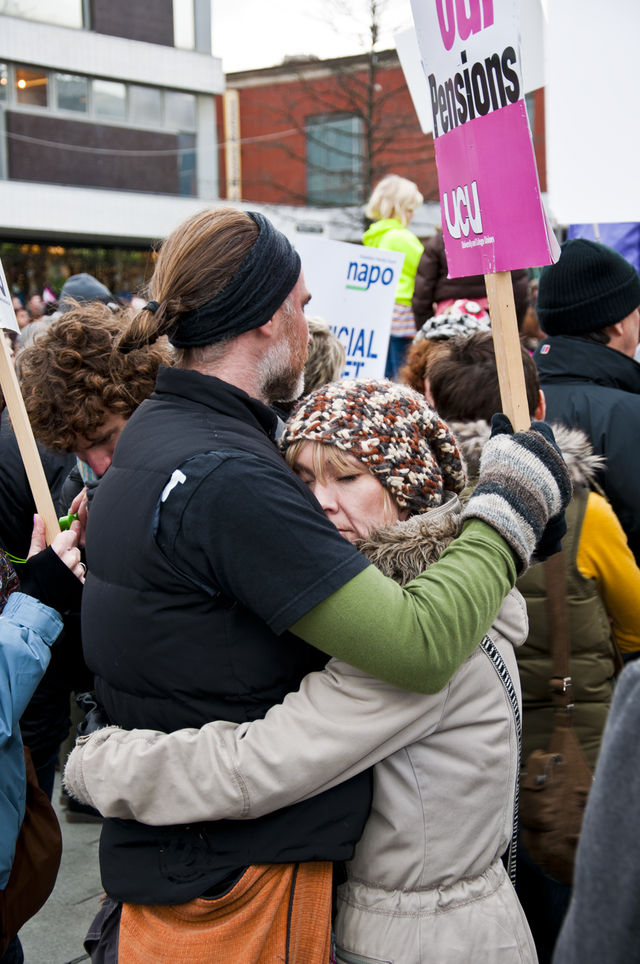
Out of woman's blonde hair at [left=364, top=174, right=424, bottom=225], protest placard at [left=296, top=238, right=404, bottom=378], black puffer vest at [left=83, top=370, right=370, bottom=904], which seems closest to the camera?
black puffer vest at [left=83, top=370, right=370, bottom=904]

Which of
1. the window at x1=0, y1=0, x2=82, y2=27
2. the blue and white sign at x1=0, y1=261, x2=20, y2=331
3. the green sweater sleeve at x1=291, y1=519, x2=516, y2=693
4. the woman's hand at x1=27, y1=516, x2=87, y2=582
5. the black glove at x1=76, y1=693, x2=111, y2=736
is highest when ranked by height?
the window at x1=0, y1=0, x2=82, y2=27

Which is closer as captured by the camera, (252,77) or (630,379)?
(630,379)

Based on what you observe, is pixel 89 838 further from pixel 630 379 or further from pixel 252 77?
pixel 252 77

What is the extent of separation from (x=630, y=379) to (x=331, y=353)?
1165 mm

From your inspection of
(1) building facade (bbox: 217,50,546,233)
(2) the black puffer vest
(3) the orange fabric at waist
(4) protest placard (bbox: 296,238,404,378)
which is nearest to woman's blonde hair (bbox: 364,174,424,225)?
(4) protest placard (bbox: 296,238,404,378)

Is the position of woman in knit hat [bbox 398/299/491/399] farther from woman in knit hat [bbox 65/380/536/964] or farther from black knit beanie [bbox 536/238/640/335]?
woman in knit hat [bbox 65/380/536/964]

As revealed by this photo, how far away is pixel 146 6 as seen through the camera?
86.1ft

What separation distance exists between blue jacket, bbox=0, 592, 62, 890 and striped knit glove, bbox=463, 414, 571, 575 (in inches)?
41.4

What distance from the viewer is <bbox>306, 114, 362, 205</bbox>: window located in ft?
89.4

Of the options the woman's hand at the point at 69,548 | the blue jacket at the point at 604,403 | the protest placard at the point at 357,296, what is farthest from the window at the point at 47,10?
the woman's hand at the point at 69,548

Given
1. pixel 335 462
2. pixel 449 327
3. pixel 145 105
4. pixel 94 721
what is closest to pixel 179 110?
pixel 145 105

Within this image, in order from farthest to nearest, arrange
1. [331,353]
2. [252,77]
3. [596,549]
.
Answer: [252,77]
[331,353]
[596,549]

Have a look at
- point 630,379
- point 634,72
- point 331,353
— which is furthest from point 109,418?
point 634,72

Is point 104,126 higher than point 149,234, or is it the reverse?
point 104,126
